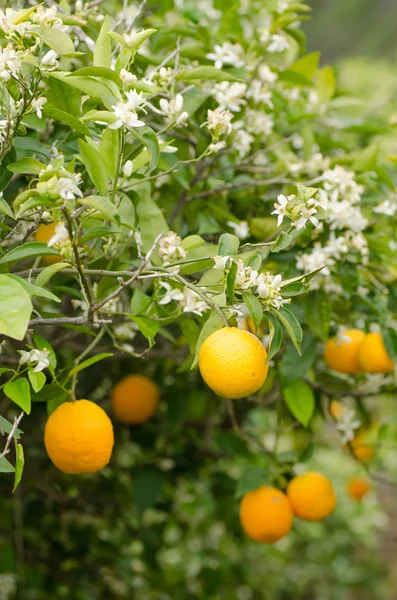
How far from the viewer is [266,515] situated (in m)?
1.13

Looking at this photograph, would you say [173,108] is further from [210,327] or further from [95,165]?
[210,327]

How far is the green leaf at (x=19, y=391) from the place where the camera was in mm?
706

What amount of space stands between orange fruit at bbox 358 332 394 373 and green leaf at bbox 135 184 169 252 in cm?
44

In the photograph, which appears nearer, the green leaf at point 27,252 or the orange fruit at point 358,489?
the green leaf at point 27,252

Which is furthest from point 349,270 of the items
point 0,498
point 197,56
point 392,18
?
point 392,18

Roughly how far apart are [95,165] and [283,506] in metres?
0.72

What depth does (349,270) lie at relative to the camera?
104cm

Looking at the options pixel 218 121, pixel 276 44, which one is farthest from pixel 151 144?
pixel 276 44

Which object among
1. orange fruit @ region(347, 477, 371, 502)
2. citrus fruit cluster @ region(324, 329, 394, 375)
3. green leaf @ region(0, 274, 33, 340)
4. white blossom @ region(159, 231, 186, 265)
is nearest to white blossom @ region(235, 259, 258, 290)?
white blossom @ region(159, 231, 186, 265)

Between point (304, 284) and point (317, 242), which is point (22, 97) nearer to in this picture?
point (304, 284)

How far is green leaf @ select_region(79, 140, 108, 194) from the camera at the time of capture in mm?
703

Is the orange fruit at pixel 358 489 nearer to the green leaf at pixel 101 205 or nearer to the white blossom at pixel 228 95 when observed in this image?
the white blossom at pixel 228 95

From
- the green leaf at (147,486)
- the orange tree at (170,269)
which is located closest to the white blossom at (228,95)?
the orange tree at (170,269)

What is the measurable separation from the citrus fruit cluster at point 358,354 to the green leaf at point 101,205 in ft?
1.83
